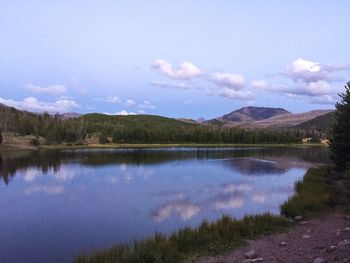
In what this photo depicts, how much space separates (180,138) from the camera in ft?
649

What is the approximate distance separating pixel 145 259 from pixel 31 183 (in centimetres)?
3635

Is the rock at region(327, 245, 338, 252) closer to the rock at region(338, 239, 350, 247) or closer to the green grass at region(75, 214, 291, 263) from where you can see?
the rock at region(338, 239, 350, 247)

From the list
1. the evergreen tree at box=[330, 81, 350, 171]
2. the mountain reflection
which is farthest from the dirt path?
the mountain reflection

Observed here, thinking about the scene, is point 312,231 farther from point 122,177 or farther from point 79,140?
point 79,140

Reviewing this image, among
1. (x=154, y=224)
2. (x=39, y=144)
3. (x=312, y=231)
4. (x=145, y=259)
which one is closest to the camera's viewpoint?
(x=145, y=259)

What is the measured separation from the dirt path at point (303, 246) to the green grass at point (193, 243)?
2.85ft

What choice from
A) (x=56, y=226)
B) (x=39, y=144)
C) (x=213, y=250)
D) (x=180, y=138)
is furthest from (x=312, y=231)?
(x=180, y=138)

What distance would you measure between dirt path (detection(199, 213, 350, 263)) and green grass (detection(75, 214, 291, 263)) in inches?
34.3

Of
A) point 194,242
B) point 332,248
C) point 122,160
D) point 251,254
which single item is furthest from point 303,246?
point 122,160

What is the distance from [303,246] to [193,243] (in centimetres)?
456

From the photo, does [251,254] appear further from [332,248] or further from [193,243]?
[193,243]

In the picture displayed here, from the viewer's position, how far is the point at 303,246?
653 inches

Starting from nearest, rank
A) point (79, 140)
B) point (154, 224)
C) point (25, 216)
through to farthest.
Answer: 1. point (154, 224)
2. point (25, 216)
3. point (79, 140)

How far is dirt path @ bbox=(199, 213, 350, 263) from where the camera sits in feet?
47.5
